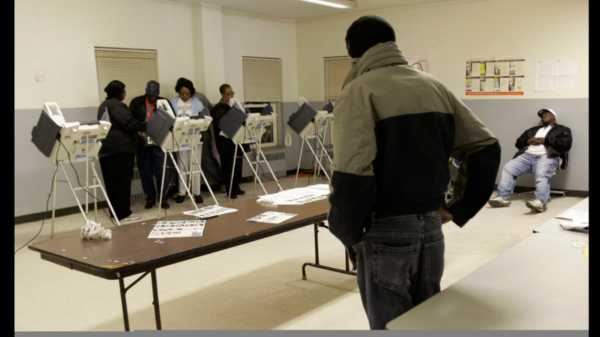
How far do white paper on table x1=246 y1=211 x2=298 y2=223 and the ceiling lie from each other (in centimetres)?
536

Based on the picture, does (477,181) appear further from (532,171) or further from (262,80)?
(262,80)

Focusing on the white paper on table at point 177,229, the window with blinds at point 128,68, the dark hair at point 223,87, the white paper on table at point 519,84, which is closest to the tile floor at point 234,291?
the white paper on table at point 177,229

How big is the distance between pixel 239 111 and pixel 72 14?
2497 millimetres

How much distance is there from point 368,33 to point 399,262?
80 centimetres

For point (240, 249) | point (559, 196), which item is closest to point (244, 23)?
point (240, 249)

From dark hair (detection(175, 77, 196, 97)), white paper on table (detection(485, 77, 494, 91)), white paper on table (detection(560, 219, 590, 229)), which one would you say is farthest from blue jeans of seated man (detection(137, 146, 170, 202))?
white paper on table (detection(560, 219, 590, 229))

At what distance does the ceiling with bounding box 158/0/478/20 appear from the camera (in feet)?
25.5

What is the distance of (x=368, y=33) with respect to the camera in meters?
1.74

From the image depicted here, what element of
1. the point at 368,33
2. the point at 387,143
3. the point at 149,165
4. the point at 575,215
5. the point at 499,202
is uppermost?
the point at 368,33

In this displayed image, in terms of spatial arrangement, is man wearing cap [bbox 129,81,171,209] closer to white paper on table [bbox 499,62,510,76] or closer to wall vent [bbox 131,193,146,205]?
wall vent [bbox 131,193,146,205]

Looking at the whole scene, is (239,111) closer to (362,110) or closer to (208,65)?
(208,65)

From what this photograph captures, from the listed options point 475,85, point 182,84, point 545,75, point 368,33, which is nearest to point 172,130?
point 182,84

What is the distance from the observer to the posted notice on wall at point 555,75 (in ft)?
22.4

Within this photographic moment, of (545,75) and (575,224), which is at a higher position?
(545,75)
